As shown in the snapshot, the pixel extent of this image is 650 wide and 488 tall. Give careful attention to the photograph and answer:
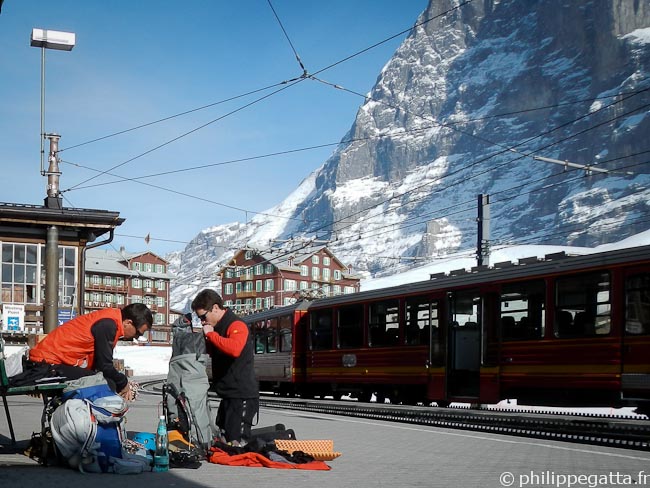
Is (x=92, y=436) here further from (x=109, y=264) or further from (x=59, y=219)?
(x=109, y=264)

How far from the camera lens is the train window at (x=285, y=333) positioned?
28195 millimetres

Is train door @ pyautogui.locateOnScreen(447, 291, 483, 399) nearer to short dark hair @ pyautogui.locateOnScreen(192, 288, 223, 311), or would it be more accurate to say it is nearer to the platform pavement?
the platform pavement

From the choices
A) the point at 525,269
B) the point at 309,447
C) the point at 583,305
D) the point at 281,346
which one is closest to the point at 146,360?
the point at 281,346

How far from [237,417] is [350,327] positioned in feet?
50.6

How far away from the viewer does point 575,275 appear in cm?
1638

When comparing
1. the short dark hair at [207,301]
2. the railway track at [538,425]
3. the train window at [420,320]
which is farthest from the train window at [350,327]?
the short dark hair at [207,301]

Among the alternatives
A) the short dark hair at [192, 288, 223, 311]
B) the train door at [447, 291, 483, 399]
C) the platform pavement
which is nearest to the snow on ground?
the train door at [447, 291, 483, 399]

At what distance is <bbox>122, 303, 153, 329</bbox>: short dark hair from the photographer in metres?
8.51

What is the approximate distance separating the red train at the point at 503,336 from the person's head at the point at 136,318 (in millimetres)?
9390

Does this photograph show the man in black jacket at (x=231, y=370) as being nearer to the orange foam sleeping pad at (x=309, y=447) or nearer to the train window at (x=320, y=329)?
the orange foam sleeping pad at (x=309, y=447)

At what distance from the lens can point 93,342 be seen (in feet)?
27.6

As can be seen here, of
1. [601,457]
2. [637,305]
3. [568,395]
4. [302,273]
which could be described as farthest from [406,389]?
[302,273]

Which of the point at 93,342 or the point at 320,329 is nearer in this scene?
the point at 93,342

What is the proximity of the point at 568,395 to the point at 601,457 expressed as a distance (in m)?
7.36
